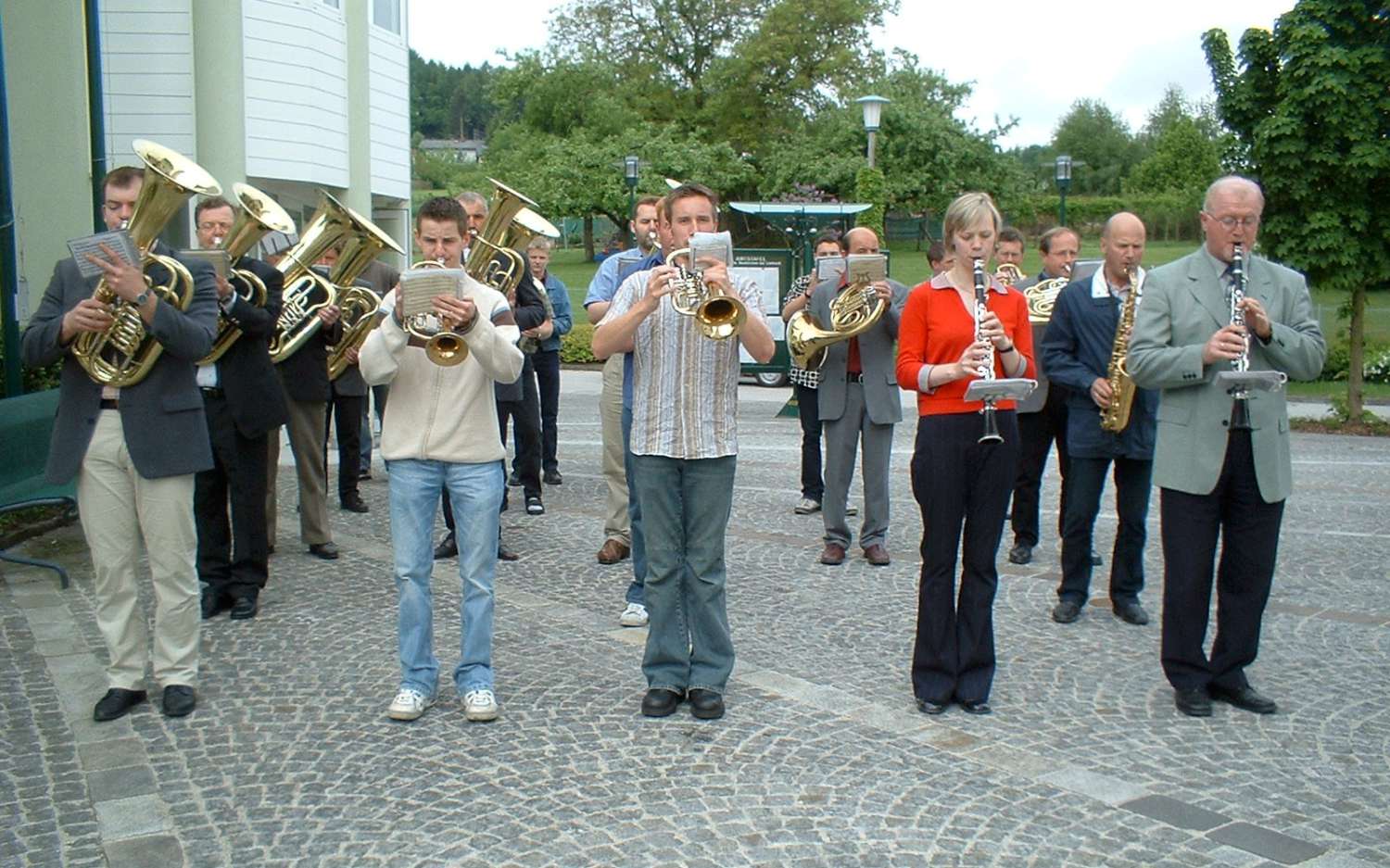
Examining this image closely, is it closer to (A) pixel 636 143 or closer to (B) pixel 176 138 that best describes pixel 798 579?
(B) pixel 176 138

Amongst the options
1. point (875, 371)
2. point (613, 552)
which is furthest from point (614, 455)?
point (875, 371)

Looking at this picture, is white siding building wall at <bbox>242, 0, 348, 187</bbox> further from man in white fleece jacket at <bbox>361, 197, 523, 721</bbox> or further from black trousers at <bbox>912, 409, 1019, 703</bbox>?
black trousers at <bbox>912, 409, 1019, 703</bbox>

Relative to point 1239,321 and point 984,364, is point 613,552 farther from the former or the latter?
point 1239,321

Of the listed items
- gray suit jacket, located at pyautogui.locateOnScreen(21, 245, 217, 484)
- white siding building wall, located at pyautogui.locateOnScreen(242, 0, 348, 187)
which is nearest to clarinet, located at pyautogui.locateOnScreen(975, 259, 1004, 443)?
gray suit jacket, located at pyautogui.locateOnScreen(21, 245, 217, 484)

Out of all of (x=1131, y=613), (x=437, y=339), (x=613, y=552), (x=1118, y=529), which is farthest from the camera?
(x=613, y=552)

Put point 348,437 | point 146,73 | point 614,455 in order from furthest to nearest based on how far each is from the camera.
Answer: point 146,73 → point 348,437 → point 614,455

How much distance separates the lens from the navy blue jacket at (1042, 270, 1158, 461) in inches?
273

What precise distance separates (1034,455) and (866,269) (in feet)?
5.04

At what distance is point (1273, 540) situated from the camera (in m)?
5.54

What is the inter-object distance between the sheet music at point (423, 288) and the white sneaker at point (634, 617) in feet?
7.65

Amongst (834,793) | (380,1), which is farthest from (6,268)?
(380,1)

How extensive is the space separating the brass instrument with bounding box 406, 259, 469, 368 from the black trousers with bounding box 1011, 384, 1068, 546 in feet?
13.0

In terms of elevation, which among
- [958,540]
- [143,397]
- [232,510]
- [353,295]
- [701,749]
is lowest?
[701,749]

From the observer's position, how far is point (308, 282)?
8219mm
